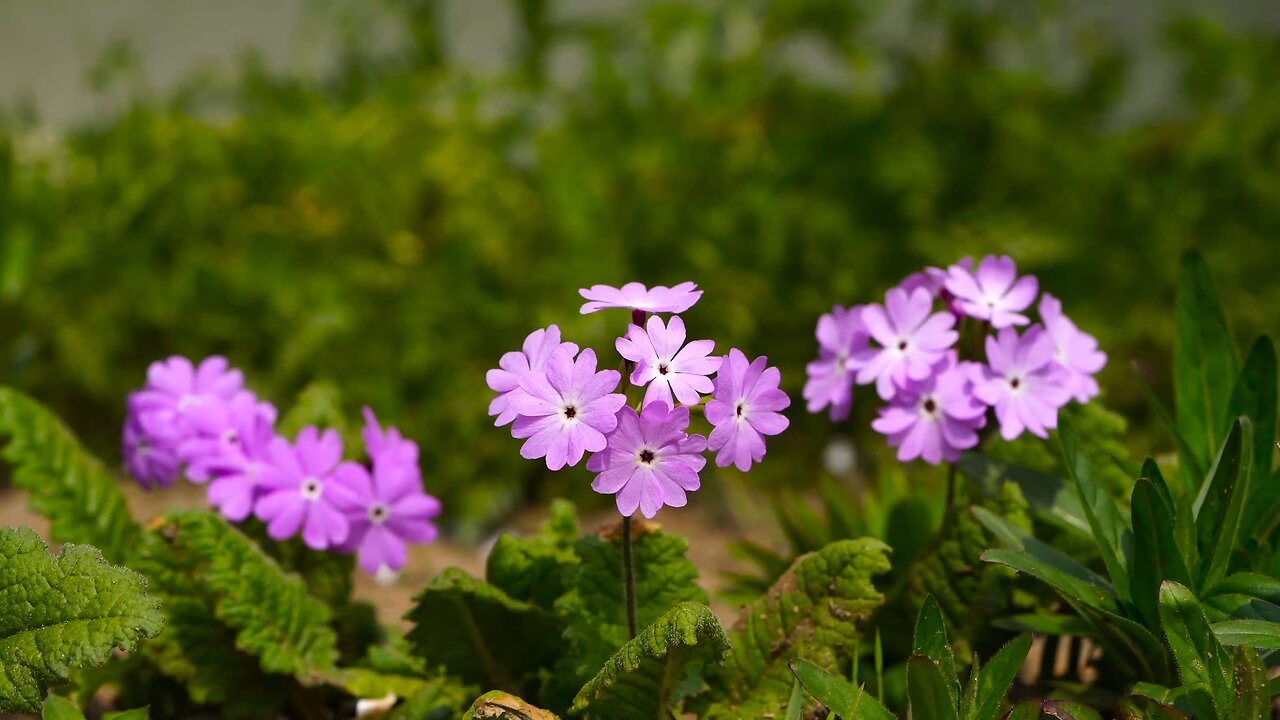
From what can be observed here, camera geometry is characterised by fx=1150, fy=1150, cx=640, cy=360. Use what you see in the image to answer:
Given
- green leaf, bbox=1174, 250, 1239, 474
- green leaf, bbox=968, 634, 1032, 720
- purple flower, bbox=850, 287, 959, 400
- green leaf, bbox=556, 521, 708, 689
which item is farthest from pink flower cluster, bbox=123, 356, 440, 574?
green leaf, bbox=1174, 250, 1239, 474

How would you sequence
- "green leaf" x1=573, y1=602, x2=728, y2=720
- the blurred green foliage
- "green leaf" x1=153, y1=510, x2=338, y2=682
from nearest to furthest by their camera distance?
"green leaf" x1=573, y1=602, x2=728, y2=720
"green leaf" x1=153, y1=510, x2=338, y2=682
the blurred green foliage

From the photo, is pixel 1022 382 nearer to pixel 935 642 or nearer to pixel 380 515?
pixel 935 642

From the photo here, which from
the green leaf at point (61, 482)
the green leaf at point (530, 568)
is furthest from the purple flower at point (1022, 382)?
the green leaf at point (61, 482)

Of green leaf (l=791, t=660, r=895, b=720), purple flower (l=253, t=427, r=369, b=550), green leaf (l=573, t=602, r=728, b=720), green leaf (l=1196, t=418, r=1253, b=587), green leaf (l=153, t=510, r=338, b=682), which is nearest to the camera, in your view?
green leaf (l=573, t=602, r=728, b=720)

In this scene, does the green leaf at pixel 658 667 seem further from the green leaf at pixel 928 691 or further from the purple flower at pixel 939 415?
the purple flower at pixel 939 415

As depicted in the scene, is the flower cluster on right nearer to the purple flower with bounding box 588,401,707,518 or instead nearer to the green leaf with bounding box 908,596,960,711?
the green leaf with bounding box 908,596,960,711

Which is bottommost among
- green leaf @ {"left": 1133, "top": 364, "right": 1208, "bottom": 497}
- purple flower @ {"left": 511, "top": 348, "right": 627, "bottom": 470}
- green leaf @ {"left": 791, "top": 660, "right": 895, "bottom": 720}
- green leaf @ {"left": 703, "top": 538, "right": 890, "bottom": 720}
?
green leaf @ {"left": 791, "top": 660, "right": 895, "bottom": 720}
